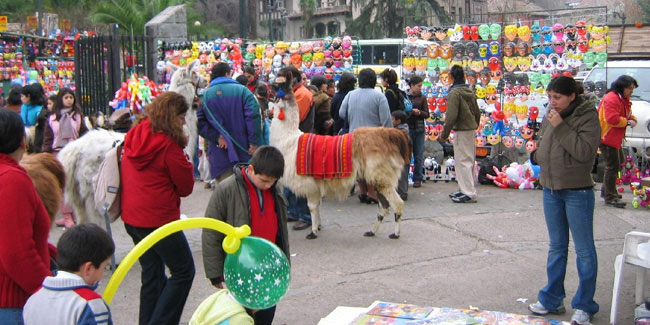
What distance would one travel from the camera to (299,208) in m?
8.68

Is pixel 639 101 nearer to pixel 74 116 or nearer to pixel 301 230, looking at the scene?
pixel 301 230

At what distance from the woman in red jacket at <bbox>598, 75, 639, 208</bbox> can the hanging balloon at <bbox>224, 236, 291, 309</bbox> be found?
277 inches

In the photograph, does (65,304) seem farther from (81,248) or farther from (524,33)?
(524,33)

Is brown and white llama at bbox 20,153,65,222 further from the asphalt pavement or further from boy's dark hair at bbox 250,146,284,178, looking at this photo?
the asphalt pavement

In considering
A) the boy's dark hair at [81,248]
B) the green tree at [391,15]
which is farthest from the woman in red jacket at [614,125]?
the green tree at [391,15]

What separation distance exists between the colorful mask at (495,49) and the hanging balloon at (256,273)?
8.60m

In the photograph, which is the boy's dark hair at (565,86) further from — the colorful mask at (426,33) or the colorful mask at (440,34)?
the colorful mask at (426,33)

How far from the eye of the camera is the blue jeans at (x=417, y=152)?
10.9 meters

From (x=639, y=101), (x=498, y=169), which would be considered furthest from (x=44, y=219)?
(x=639, y=101)

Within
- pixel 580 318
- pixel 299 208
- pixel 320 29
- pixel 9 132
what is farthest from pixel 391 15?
pixel 9 132

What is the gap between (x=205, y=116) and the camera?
25.3ft

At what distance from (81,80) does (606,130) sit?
29.1 ft

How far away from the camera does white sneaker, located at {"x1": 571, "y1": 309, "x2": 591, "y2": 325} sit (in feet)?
17.1

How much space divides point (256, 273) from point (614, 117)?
283 inches
